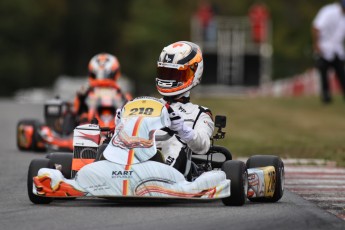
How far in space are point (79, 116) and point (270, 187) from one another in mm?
8522

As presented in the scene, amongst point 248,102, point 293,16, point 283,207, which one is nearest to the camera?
point 283,207

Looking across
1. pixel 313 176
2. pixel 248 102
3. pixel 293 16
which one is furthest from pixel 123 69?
pixel 313 176

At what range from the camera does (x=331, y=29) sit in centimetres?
2870

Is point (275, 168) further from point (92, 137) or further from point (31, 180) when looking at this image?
point (31, 180)

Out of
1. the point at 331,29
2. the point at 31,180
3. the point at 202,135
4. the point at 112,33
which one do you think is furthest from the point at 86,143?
the point at 112,33

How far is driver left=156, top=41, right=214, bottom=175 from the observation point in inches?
462

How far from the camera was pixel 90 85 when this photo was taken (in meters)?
21.0

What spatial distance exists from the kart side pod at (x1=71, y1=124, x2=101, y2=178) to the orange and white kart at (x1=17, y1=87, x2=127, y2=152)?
7.34 metres

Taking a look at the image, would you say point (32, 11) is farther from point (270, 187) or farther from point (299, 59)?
point (270, 187)

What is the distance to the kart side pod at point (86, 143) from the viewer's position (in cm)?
1198

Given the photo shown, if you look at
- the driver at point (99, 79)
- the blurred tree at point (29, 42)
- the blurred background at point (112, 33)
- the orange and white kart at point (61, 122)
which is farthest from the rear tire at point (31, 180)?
the blurred tree at point (29, 42)

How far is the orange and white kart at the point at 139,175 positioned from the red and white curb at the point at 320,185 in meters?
0.65

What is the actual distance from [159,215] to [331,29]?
61.3 ft

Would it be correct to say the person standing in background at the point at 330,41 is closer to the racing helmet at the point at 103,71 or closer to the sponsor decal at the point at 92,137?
the racing helmet at the point at 103,71
